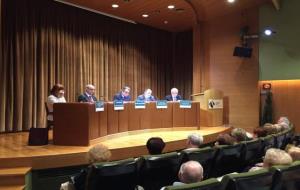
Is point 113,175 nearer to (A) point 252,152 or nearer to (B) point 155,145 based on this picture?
(B) point 155,145

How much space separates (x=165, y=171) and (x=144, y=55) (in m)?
9.03

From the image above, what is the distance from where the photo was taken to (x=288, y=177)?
9.01 feet

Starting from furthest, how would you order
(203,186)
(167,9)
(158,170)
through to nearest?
(167,9)
(158,170)
(203,186)

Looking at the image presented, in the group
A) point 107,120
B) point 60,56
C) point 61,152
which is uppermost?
point 60,56

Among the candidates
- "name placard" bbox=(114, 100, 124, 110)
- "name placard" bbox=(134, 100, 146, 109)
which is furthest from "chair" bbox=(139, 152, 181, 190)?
"name placard" bbox=(134, 100, 146, 109)

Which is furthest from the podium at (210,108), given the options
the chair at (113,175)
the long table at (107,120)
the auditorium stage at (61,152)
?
the chair at (113,175)

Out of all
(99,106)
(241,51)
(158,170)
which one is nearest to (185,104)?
(99,106)

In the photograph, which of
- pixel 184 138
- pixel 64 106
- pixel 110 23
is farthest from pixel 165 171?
pixel 110 23

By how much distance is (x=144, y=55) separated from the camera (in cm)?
1230

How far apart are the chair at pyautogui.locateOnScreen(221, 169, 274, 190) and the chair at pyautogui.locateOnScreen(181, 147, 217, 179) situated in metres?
1.05

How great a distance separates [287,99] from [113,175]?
822 centimetres

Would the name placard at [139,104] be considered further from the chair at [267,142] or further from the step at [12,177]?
the step at [12,177]

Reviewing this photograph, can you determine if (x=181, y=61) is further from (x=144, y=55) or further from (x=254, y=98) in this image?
(x=254, y=98)

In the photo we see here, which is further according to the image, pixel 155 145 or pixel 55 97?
pixel 55 97
